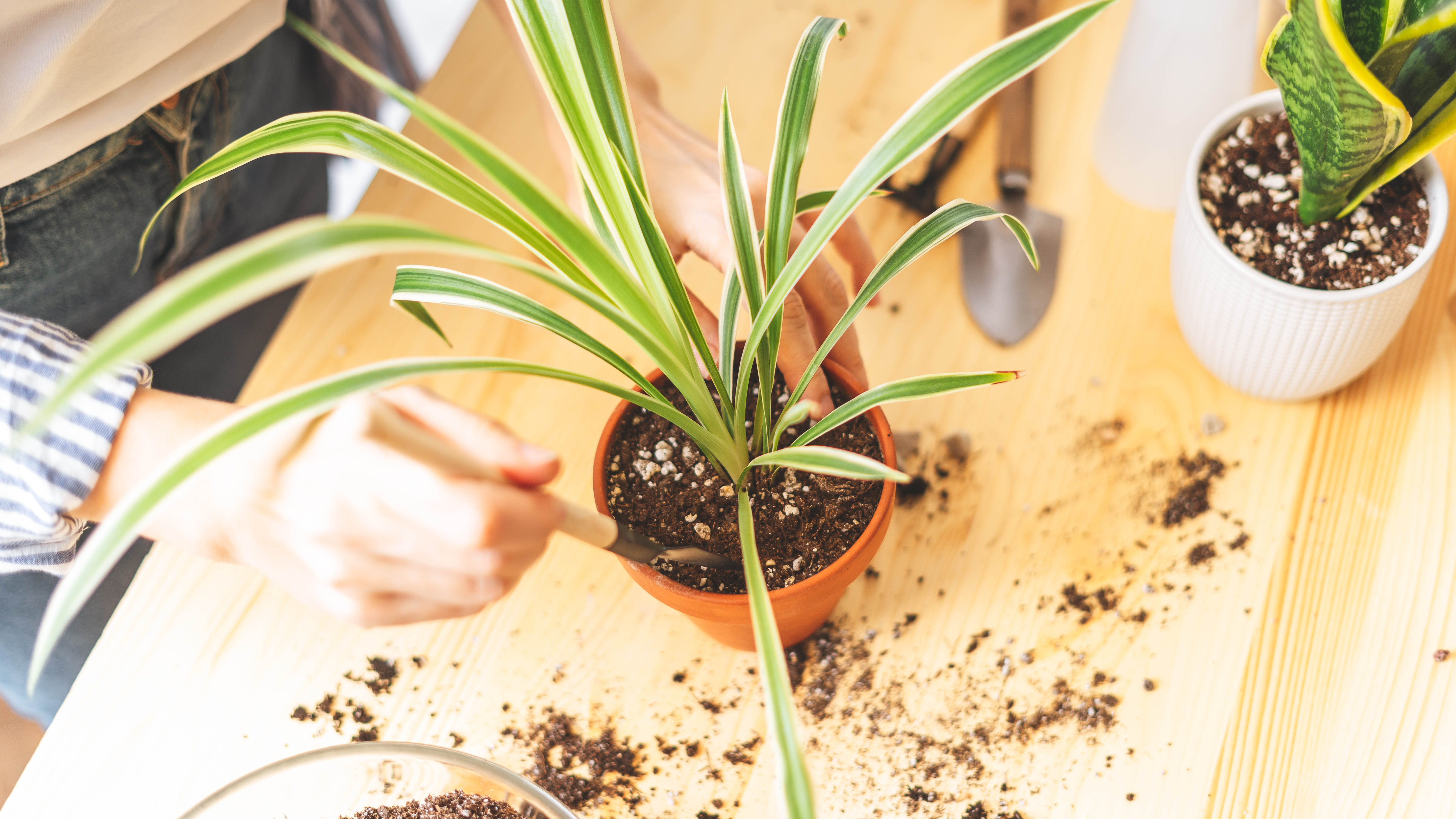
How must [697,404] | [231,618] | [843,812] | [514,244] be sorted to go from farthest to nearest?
[514,244]
[231,618]
[843,812]
[697,404]

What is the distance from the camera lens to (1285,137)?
0.77 meters

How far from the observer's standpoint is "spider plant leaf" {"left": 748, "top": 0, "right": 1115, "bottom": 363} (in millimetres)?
464

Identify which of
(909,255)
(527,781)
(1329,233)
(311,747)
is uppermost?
(1329,233)

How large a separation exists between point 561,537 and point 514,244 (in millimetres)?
317

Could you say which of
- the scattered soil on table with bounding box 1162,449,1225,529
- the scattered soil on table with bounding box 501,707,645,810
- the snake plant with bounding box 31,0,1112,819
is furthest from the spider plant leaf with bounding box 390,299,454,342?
the scattered soil on table with bounding box 1162,449,1225,529

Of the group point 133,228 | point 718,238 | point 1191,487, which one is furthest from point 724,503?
point 133,228

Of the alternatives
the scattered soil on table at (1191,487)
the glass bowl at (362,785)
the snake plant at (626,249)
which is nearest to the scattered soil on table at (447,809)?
the glass bowl at (362,785)

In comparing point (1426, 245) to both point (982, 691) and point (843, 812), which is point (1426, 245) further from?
point (843, 812)

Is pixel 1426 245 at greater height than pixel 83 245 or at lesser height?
greater

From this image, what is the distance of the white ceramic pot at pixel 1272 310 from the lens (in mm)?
672

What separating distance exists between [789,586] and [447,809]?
29 cm

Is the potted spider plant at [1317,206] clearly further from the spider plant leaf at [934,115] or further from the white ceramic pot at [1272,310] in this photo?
the spider plant leaf at [934,115]

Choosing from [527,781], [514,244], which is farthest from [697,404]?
[514,244]

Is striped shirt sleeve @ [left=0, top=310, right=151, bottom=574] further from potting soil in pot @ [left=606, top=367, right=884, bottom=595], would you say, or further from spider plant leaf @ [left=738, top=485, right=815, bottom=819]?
spider plant leaf @ [left=738, top=485, right=815, bottom=819]
